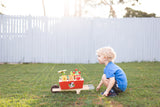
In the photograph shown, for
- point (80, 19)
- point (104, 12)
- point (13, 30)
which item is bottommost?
point (13, 30)

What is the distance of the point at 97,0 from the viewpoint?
1346 centimetres

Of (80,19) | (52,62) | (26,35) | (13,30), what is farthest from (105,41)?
(13,30)

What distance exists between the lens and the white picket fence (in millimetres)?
8281

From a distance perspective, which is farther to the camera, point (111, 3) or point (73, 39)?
point (111, 3)

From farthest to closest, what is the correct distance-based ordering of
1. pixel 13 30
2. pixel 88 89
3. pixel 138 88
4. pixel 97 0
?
pixel 97 0 → pixel 13 30 → pixel 138 88 → pixel 88 89

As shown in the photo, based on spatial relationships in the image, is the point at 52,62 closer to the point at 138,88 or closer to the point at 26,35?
the point at 26,35

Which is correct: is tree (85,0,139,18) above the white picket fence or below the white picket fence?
above

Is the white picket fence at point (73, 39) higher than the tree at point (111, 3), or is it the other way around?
the tree at point (111, 3)

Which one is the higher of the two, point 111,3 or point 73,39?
point 111,3

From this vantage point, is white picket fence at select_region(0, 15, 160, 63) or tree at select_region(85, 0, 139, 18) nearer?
white picket fence at select_region(0, 15, 160, 63)

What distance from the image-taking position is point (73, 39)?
8.55 meters

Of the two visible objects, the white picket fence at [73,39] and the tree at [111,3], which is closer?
the white picket fence at [73,39]

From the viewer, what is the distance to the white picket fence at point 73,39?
8281 millimetres

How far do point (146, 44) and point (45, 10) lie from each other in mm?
7910
